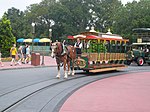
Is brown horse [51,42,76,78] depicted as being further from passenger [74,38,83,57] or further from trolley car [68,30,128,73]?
trolley car [68,30,128,73]

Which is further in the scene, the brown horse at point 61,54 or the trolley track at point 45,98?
the brown horse at point 61,54

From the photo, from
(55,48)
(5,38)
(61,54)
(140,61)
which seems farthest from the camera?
(5,38)

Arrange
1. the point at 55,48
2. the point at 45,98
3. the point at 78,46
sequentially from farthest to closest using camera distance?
the point at 78,46, the point at 55,48, the point at 45,98

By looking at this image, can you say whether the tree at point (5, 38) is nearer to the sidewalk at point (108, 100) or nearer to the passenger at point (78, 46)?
the passenger at point (78, 46)

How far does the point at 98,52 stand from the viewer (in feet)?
64.1

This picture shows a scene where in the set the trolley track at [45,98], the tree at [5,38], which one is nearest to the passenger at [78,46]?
the trolley track at [45,98]

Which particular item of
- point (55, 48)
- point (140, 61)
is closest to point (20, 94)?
point (55, 48)

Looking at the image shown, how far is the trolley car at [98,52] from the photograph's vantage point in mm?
18641

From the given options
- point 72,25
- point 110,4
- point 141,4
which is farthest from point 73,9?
point 141,4

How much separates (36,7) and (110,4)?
1668cm

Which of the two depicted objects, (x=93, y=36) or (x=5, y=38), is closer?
(x=93, y=36)

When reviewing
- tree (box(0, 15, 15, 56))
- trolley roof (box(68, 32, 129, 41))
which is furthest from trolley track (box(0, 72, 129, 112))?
tree (box(0, 15, 15, 56))

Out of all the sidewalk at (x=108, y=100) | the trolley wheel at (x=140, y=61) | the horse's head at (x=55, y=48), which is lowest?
the sidewalk at (x=108, y=100)

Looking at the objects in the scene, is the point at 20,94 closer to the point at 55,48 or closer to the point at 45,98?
the point at 45,98
